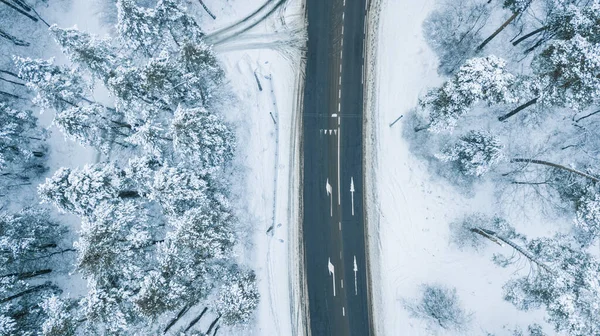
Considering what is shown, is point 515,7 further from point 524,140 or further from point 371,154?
point 371,154

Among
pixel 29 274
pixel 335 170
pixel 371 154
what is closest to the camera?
pixel 29 274

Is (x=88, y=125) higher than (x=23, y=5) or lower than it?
lower

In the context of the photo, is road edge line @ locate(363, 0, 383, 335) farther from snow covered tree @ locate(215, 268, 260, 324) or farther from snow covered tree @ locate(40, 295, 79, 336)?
snow covered tree @ locate(40, 295, 79, 336)

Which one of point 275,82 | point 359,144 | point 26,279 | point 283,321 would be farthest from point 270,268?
point 26,279

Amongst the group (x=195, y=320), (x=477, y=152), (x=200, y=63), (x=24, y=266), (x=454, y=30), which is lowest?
(x=195, y=320)

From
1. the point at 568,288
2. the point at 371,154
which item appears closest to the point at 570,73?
the point at 568,288

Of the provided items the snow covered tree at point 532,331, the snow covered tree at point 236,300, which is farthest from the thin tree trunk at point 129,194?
the snow covered tree at point 532,331
